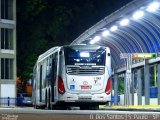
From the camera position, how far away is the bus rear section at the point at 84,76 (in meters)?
26.5

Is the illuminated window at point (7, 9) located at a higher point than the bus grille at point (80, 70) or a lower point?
higher

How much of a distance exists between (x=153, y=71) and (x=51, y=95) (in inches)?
727

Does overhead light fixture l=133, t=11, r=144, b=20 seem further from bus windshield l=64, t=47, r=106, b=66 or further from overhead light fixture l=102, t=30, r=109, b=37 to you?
bus windshield l=64, t=47, r=106, b=66

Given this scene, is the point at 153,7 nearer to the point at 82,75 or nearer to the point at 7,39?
the point at 82,75

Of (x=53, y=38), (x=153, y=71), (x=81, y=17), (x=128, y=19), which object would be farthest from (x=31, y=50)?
(x=128, y=19)

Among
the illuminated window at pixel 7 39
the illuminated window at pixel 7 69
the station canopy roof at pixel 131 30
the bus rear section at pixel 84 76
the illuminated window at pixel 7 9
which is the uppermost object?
the illuminated window at pixel 7 9

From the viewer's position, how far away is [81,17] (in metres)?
73.0

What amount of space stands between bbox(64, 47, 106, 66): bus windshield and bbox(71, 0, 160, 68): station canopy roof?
6.81 metres

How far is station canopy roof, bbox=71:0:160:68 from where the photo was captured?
116 feet

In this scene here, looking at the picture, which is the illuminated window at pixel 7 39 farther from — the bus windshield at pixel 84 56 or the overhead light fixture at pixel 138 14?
the bus windshield at pixel 84 56

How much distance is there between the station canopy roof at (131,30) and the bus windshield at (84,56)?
268 inches

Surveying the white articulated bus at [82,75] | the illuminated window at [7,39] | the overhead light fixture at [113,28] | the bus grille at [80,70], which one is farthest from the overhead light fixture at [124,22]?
the illuminated window at [7,39]

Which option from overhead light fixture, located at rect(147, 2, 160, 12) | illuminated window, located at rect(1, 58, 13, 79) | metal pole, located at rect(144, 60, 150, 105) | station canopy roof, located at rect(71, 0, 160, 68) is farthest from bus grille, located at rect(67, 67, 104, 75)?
illuminated window, located at rect(1, 58, 13, 79)

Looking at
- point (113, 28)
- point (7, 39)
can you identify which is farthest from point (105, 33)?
point (7, 39)
